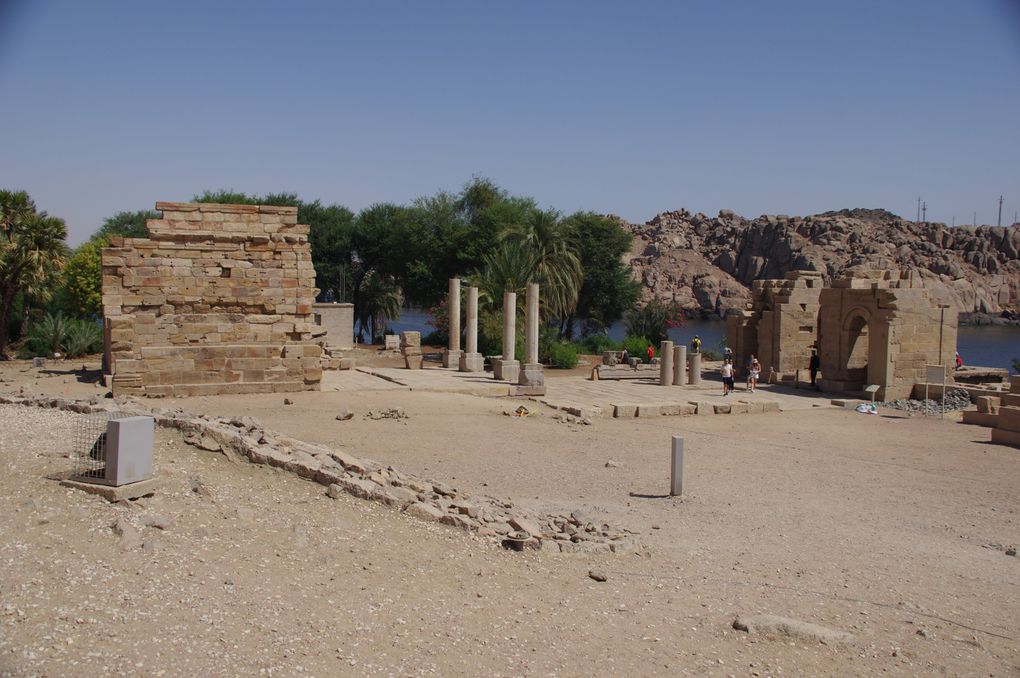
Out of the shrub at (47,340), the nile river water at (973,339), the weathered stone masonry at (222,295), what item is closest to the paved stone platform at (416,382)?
the weathered stone masonry at (222,295)

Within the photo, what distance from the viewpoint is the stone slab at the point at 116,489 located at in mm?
6363

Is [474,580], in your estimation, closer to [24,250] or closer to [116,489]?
[116,489]

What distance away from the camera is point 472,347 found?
25203 millimetres

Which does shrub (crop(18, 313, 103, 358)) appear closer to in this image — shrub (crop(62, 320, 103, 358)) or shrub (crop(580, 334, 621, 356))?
shrub (crop(62, 320, 103, 358))

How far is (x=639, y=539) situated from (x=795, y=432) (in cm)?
932

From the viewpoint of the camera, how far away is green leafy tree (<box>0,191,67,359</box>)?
24.7 metres

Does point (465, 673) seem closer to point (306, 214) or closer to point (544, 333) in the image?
point (544, 333)

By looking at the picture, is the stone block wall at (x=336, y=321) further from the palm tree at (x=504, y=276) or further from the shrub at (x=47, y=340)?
the shrub at (x=47, y=340)

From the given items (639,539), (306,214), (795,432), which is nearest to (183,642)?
(639,539)

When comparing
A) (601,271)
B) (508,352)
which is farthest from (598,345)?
(508,352)

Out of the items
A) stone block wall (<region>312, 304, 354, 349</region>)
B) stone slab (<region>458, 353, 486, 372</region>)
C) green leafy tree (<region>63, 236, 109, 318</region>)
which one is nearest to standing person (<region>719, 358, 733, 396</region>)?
stone slab (<region>458, 353, 486, 372</region>)

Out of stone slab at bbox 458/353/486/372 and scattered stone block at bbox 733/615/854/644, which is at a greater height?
stone slab at bbox 458/353/486/372

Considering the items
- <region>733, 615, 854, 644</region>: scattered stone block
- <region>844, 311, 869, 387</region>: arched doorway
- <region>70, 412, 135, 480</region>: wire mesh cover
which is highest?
<region>844, 311, 869, 387</region>: arched doorway

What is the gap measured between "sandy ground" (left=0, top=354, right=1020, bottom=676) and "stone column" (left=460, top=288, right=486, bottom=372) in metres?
13.4
